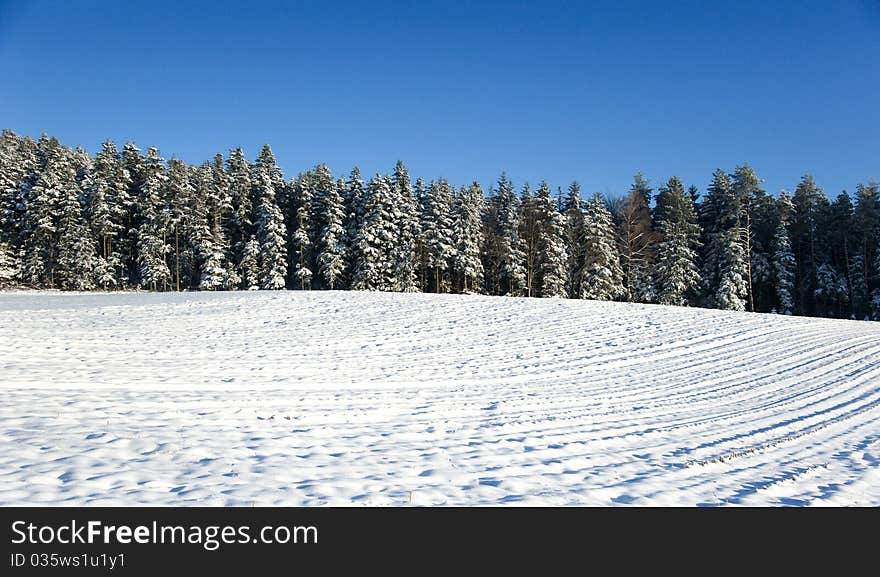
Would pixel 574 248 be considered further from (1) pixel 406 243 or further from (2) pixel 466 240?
(1) pixel 406 243

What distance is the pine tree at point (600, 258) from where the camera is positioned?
44.4 m

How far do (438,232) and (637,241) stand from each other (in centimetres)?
1853

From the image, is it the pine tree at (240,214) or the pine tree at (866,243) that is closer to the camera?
the pine tree at (866,243)

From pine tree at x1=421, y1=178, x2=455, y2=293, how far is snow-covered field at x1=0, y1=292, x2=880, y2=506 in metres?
24.2

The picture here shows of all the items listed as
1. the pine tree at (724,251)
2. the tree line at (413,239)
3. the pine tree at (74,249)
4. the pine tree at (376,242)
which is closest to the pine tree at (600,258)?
the tree line at (413,239)

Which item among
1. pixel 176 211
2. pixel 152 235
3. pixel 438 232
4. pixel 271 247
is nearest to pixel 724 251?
pixel 438 232

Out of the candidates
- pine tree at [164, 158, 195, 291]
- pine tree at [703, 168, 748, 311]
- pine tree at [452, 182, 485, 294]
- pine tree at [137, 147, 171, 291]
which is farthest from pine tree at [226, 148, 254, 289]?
pine tree at [703, 168, 748, 311]

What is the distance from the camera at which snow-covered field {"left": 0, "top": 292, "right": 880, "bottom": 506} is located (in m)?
5.78

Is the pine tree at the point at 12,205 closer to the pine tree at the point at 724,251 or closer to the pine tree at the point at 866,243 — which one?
the pine tree at the point at 724,251

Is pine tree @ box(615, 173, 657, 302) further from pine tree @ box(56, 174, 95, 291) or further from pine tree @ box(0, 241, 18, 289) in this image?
pine tree @ box(0, 241, 18, 289)

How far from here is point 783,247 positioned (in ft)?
150

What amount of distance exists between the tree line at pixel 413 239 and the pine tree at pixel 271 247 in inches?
5.1
